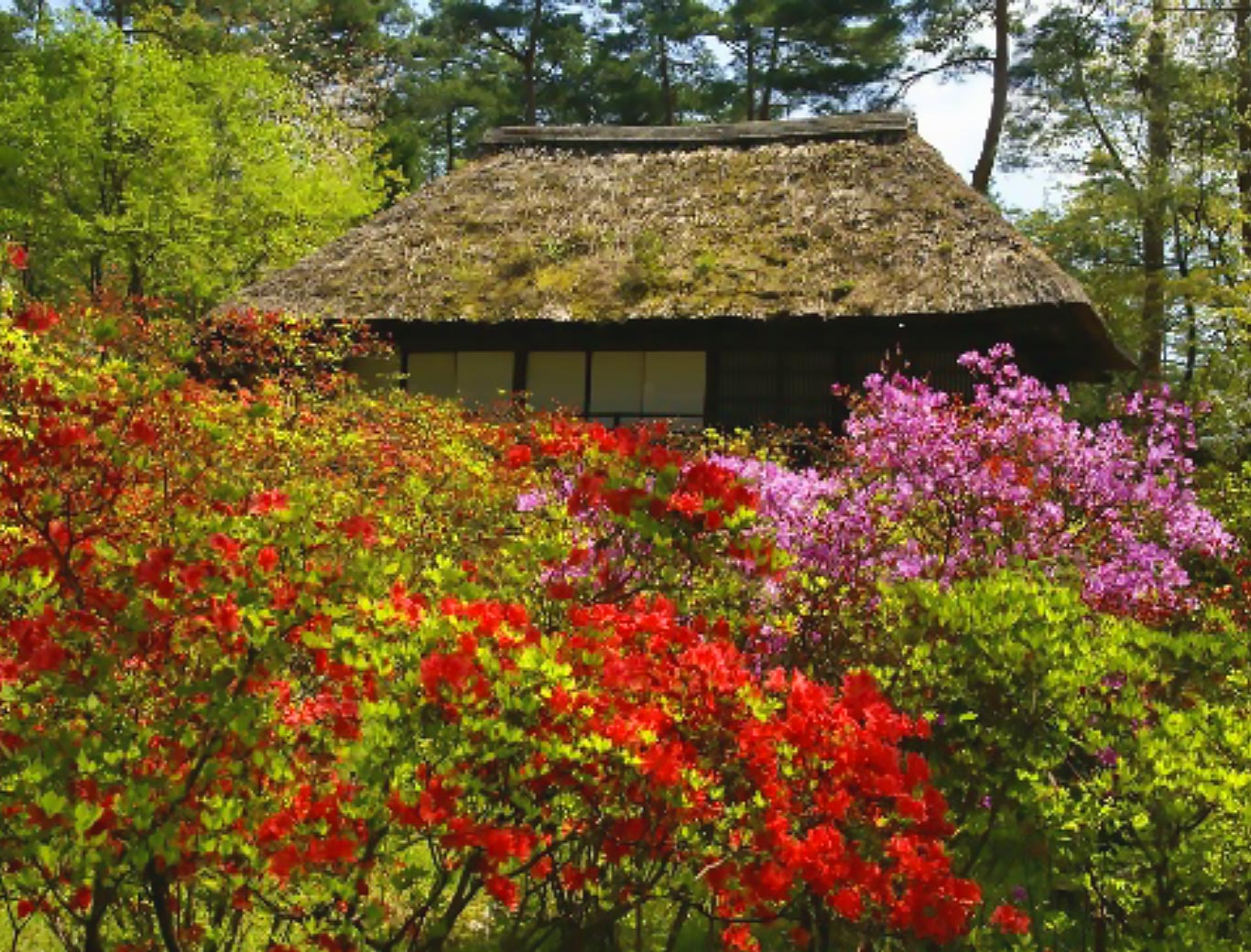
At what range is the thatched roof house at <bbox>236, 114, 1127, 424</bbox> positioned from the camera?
514 inches

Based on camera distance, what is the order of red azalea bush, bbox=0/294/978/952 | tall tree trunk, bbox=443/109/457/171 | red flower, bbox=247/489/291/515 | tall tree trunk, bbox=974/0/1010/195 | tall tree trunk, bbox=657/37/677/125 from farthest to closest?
1. tall tree trunk, bbox=443/109/457/171
2. tall tree trunk, bbox=657/37/677/125
3. tall tree trunk, bbox=974/0/1010/195
4. red flower, bbox=247/489/291/515
5. red azalea bush, bbox=0/294/978/952

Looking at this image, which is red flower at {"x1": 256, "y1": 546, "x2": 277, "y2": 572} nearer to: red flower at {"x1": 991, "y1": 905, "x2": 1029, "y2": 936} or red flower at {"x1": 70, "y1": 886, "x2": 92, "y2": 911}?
red flower at {"x1": 70, "y1": 886, "x2": 92, "y2": 911}

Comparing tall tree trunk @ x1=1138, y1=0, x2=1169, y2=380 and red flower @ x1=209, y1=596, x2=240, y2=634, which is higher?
tall tree trunk @ x1=1138, y1=0, x2=1169, y2=380

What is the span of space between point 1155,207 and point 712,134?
793 centimetres

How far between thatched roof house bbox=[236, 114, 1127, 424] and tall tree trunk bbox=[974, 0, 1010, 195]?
656 cm

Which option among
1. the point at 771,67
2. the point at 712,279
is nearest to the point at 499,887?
the point at 712,279

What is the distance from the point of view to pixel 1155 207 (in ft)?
65.1

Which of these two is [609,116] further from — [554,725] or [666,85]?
[554,725]

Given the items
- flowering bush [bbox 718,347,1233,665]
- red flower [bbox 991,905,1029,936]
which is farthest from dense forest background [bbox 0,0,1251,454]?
red flower [bbox 991,905,1029,936]

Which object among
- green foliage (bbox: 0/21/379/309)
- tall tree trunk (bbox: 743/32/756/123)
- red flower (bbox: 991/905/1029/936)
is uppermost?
tall tree trunk (bbox: 743/32/756/123)

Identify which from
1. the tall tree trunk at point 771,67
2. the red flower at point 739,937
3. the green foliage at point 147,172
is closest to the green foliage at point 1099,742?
the red flower at point 739,937

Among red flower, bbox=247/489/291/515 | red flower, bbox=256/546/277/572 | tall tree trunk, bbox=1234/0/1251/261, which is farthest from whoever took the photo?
tall tree trunk, bbox=1234/0/1251/261

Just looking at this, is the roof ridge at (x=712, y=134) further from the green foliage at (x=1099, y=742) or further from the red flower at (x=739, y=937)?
the red flower at (x=739, y=937)

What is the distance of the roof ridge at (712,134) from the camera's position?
16078 mm
